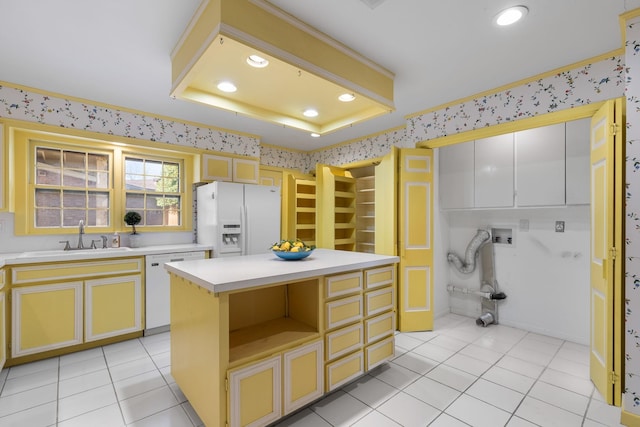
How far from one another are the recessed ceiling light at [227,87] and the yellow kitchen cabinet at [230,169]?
6.04 feet

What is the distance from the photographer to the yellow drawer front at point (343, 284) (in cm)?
207

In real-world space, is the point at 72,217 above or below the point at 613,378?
above

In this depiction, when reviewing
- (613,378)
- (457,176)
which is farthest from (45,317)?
(457,176)

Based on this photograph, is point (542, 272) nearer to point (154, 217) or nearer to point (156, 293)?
point (156, 293)

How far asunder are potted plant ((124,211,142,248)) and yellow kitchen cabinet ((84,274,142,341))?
61 centimetres

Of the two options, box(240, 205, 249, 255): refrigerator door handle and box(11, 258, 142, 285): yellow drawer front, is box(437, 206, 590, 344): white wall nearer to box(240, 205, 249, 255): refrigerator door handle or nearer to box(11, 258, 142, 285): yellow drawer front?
box(240, 205, 249, 255): refrigerator door handle

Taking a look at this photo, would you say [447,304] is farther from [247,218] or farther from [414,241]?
[247,218]

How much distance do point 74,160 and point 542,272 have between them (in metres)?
5.69

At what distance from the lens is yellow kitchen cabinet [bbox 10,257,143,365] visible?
8.44ft

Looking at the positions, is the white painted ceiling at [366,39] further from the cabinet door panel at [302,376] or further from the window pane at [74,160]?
the cabinet door panel at [302,376]

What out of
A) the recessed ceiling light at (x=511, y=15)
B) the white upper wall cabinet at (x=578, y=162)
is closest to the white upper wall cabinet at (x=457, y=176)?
the white upper wall cabinet at (x=578, y=162)

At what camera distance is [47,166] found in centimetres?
323

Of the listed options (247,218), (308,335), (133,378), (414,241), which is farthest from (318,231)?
(133,378)

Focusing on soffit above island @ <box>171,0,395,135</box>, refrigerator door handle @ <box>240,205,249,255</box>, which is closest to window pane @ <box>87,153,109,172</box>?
refrigerator door handle @ <box>240,205,249,255</box>
